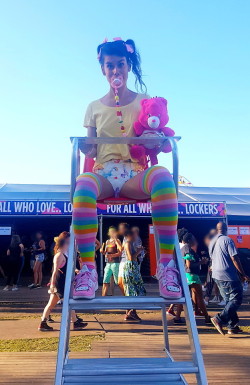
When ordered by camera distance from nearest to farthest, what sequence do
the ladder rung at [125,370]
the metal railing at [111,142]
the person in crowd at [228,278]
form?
1. the ladder rung at [125,370]
2. the metal railing at [111,142]
3. the person in crowd at [228,278]

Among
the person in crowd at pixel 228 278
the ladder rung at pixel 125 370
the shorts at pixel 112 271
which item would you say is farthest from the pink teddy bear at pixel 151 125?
the shorts at pixel 112 271

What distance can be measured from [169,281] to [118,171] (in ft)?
2.90

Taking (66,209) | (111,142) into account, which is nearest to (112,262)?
(66,209)

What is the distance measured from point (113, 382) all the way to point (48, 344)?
2.66 meters

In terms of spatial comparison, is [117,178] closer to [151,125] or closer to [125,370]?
[151,125]

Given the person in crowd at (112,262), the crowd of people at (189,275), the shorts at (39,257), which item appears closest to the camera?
the crowd of people at (189,275)

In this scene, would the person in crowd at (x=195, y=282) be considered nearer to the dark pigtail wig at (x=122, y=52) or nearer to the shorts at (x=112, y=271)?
the shorts at (x=112, y=271)

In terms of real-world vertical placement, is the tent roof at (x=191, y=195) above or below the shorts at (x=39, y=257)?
above

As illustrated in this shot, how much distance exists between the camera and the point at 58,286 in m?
5.39

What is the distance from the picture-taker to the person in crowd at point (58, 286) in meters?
5.05

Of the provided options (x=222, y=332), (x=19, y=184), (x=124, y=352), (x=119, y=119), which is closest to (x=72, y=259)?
(x=119, y=119)

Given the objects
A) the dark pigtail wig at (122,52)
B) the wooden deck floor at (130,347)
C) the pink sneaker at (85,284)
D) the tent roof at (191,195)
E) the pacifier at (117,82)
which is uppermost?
the tent roof at (191,195)

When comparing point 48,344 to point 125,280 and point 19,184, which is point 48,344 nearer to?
point 125,280

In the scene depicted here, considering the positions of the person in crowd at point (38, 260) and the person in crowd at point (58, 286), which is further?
the person in crowd at point (38, 260)
